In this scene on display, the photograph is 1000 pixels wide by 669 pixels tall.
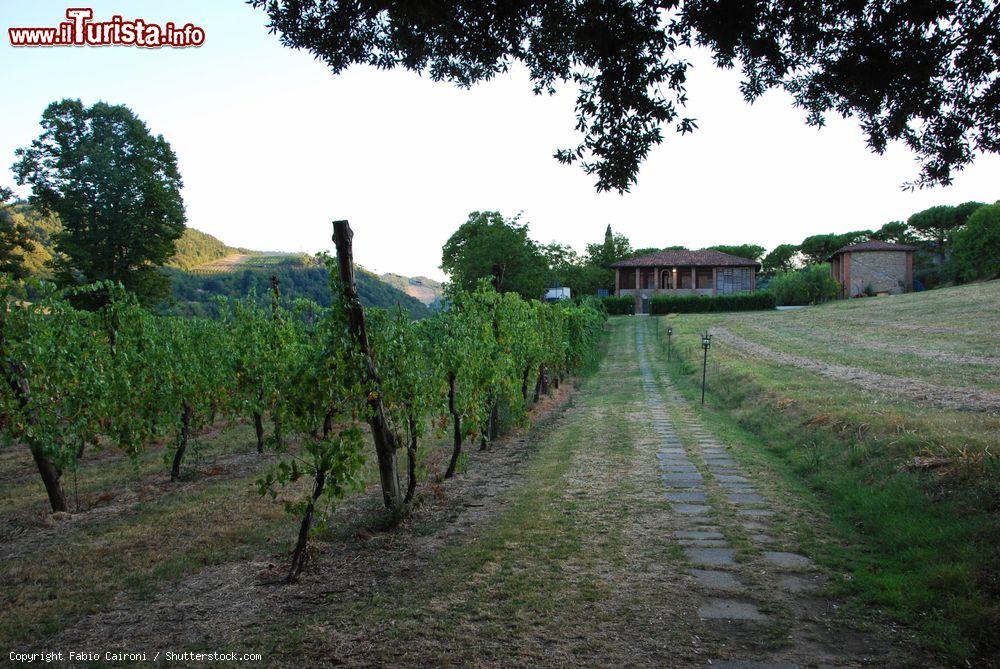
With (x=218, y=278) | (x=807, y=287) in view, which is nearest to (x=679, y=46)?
(x=807, y=287)

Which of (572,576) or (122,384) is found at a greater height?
(122,384)

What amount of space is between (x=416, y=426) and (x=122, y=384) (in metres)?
4.16

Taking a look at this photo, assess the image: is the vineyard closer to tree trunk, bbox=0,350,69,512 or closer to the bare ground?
tree trunk, bbox=0,350,69,512

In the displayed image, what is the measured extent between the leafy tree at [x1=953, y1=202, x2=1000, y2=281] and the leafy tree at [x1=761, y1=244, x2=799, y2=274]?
2902 centimetres

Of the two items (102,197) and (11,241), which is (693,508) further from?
(102,197)

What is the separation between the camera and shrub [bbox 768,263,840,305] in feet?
155

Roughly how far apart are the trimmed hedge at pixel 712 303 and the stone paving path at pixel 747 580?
4079 cm

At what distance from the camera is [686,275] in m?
56.3

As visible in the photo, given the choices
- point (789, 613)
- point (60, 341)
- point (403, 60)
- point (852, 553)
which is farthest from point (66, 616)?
point (852, 553)

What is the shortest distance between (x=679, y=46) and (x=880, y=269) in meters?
55.4

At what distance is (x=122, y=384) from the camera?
734 centimetres

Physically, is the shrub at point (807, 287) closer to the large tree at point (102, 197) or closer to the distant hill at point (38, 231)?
the large tree at point (102, 197)

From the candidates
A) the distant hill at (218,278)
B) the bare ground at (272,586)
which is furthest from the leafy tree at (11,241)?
the bare ground at (272,586)

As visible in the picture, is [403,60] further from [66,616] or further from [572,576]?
[66,616]
